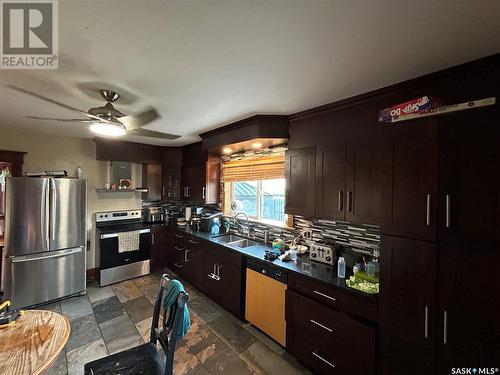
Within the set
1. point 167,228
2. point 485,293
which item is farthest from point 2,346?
point 167,228

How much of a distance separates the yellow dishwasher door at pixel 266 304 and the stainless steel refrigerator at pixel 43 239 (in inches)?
100

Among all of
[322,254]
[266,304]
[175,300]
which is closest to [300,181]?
[322,254]

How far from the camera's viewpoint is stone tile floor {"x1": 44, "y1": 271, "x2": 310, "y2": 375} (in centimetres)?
185

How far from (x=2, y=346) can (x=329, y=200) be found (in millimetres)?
2398

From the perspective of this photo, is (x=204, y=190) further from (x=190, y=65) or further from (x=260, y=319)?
(x=190, y=65)

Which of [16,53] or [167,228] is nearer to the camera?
[16,53]

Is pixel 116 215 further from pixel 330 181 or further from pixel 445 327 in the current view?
pixel 445 327

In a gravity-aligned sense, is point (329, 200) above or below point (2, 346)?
above

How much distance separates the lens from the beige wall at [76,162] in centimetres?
309

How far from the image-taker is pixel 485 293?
1076 millimetres

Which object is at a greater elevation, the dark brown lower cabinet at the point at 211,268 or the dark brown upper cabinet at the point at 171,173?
the dark brown upper cabinet at the point at 171,173

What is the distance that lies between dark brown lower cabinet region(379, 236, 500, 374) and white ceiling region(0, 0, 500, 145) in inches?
45.1

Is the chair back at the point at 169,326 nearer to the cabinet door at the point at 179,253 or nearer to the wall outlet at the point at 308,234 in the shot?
the wall outlet at the point at 308,234

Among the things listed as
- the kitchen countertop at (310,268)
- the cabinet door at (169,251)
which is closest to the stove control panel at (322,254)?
the kitchen countertop at (310,268)
